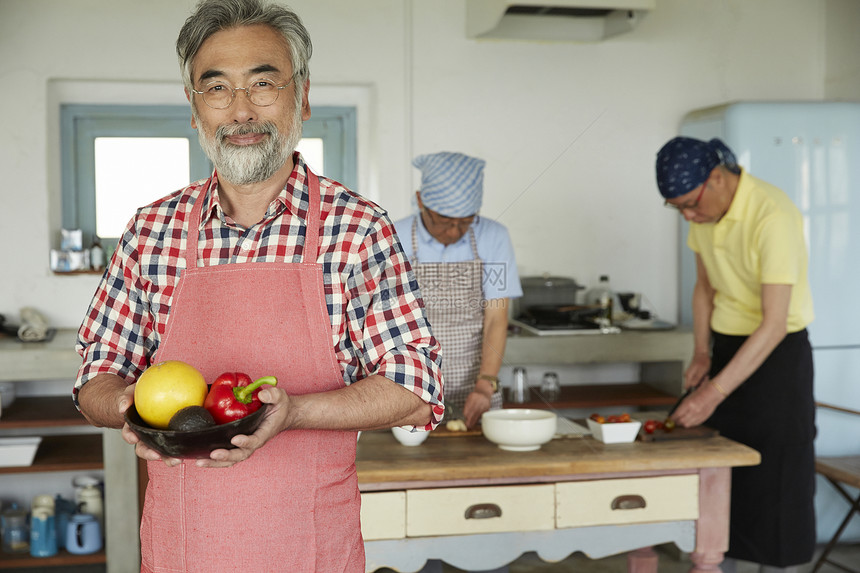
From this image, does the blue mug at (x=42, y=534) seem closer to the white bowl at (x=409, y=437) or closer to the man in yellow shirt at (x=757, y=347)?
the white bowl at (x=409, y=437)

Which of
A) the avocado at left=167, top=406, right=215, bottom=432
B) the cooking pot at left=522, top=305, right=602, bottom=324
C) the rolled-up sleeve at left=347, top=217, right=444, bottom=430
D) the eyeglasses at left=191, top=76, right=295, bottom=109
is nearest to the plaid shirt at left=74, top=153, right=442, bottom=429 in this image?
the rolled-up sleeve at left=347, top=217, right=444, bottom=430

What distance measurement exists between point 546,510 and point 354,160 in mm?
2372

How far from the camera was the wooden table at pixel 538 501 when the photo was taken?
84.8 inches

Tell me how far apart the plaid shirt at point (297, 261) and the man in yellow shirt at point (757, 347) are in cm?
149

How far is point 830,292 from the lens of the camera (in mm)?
3822

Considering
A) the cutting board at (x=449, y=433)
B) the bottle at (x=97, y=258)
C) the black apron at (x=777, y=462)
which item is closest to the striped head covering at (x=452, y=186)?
the cutting board at (x=449, y=433)

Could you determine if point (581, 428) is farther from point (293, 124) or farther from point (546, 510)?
point (293, 124)

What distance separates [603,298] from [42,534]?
2637mm

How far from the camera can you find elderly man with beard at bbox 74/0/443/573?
140cm

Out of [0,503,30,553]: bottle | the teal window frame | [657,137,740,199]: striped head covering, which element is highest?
the teal window frame

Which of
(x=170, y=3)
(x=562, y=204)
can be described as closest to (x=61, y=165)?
(x=170, y=3)

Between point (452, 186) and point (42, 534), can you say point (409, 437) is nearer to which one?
point (452, 186)

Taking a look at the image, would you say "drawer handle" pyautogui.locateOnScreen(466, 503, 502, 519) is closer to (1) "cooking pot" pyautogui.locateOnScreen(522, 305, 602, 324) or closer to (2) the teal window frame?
(1) "cooking pot" pyautogui.locateOnScreen(522, 305, 602, 324)

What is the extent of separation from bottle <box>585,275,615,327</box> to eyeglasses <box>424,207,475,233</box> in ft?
4.58
